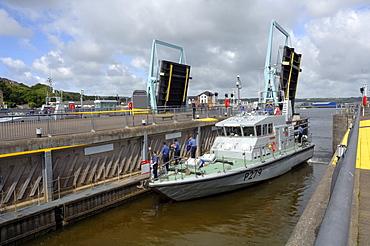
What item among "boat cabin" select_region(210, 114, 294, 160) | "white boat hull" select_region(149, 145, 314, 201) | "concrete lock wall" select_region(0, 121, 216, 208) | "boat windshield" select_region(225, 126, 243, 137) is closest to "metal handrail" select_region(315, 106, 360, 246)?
"white boat hull" select_region(149, 145, 314, 201)

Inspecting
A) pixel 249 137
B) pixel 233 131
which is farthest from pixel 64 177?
pixel 249 137

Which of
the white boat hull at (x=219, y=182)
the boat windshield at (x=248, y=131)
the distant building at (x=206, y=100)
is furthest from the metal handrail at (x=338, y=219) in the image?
the distant building at (x=206, y=100)

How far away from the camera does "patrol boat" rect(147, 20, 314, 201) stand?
9977mm

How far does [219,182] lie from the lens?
409 inches

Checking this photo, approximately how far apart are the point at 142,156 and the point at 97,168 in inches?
95.8

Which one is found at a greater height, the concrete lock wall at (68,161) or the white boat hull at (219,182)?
the concrete lock wall at (68,161)

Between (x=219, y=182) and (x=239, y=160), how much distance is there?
6.89ft

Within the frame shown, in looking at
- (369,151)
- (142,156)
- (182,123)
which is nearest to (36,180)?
(142,156)

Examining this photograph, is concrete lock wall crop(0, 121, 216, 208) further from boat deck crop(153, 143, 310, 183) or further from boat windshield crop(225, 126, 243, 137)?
boat windshield crop(225, 126, 243, 137)

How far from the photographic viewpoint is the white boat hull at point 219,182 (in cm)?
967

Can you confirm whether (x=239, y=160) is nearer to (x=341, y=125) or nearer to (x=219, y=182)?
(x=219, y=182)

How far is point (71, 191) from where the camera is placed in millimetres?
9594

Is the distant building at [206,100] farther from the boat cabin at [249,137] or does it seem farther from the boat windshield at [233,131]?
the boat windshield at [233,131]

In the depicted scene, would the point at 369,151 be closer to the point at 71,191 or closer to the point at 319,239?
the point at 319,239
